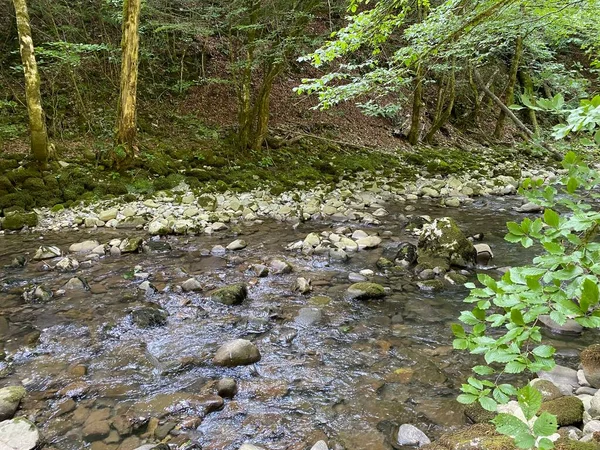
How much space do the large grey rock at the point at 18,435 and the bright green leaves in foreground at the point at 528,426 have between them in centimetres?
267

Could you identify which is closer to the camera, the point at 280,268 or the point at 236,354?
the point at 236,354

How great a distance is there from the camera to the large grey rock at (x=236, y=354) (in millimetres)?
3287

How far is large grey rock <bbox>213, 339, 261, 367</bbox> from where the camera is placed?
329cm

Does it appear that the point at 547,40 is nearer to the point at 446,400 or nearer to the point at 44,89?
the point at 446,400

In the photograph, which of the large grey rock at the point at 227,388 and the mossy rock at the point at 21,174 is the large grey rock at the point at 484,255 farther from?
the mossy rock at the point at 21,174

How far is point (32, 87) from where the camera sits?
7352mm

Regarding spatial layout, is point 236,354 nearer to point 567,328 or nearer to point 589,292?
point 589,292

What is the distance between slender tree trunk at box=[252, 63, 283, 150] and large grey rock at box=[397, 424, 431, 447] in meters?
9.26

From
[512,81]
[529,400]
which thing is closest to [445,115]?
[512,81]

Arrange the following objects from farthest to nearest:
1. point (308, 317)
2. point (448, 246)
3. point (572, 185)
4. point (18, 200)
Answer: point (18, 200) < point (448, 246) < point (308, 317) < point (572, 185)

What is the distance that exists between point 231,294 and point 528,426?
3632 mm

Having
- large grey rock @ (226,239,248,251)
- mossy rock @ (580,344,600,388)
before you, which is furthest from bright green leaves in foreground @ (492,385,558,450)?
large grey rock @ (226,239,248,251)

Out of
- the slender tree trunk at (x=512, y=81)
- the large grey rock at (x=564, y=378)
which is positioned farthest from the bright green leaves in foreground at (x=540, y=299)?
the slender tree trunk at (x=512, y=81)

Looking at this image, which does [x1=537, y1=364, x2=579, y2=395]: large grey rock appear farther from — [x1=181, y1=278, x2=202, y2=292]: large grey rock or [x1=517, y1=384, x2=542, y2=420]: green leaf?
[x1=181, y1=278, x2=202, y2=292]: large grey rock
